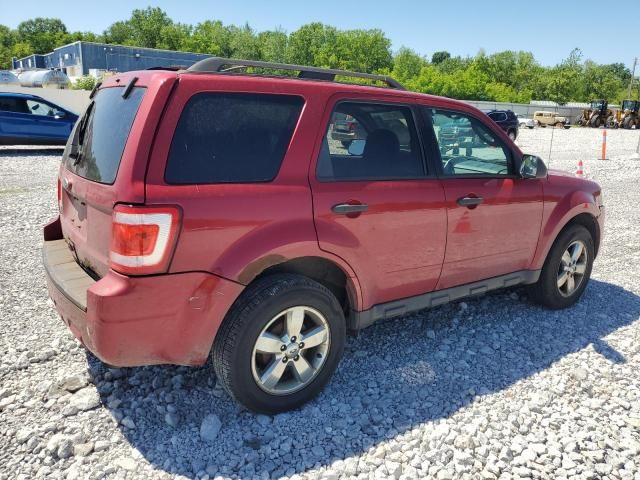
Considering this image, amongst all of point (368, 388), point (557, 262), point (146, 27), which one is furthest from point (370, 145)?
point (146, 27)

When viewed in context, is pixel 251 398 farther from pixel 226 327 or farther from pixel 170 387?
pixel 170 387

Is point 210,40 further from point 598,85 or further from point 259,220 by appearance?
point 259,220

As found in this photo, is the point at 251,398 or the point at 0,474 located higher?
the point at 251,398

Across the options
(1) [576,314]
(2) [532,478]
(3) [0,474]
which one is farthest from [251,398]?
(1) [576,314]

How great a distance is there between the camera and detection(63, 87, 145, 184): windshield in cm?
262

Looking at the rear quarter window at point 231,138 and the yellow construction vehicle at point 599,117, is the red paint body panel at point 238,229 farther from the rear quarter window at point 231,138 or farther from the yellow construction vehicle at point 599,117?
the yellow construction vehicle at point 599,117

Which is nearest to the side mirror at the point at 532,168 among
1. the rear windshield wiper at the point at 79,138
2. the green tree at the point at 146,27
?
the rear windshield wiper at the point at 79,138

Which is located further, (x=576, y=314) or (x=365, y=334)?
(x=576, y=314)

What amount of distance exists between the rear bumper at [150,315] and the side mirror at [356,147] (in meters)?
1.15

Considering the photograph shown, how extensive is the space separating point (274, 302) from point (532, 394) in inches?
70.9

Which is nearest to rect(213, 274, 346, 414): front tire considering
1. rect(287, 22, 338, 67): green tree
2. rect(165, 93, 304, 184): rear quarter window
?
rect(165, 93, 304, 184): rear quarter window

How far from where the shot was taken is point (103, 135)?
2.86 meters

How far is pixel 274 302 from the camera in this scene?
109 inches

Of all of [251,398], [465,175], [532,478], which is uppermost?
[465,175]
